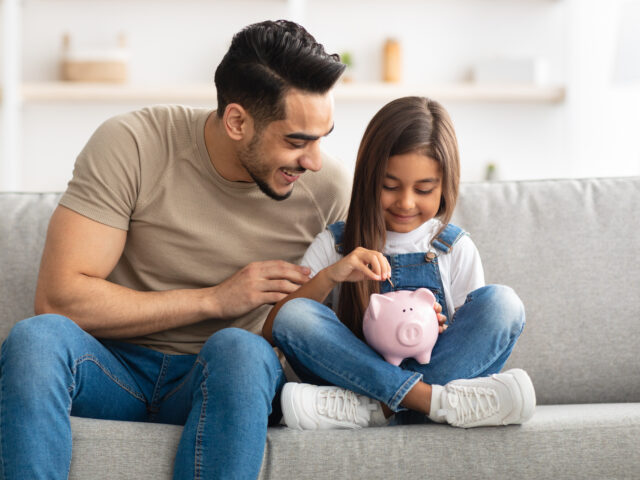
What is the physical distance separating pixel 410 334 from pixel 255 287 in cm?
38

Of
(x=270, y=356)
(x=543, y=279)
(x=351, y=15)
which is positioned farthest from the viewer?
(x=351, y=15)

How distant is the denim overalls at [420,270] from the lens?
5.44 feet

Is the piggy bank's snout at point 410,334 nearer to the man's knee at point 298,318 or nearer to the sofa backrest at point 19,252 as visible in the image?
the man's knee at point 298,318

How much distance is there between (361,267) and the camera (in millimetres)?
1479

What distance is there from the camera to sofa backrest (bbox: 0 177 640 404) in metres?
1.81

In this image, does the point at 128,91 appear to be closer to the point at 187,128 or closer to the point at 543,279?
the point at 187,128

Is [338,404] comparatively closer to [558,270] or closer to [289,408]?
[289,408]

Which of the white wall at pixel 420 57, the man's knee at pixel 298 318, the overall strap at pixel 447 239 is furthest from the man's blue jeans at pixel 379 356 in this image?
the white wall at pixel 420 57

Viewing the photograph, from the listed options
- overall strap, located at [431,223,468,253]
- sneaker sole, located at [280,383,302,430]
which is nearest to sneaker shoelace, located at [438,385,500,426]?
sneaker sole, located at [280,383,302,430]

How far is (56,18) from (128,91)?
0.63 metres

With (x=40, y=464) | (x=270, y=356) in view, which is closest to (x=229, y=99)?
(x=270, y=356)

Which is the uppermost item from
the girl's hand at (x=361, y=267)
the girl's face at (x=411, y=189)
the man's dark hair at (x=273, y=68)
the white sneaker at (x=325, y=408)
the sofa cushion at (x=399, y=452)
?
the man's dark hair at (x=273, y=68)

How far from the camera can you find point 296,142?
1.62m

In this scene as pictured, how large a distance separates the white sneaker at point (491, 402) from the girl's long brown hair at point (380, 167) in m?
0.32
